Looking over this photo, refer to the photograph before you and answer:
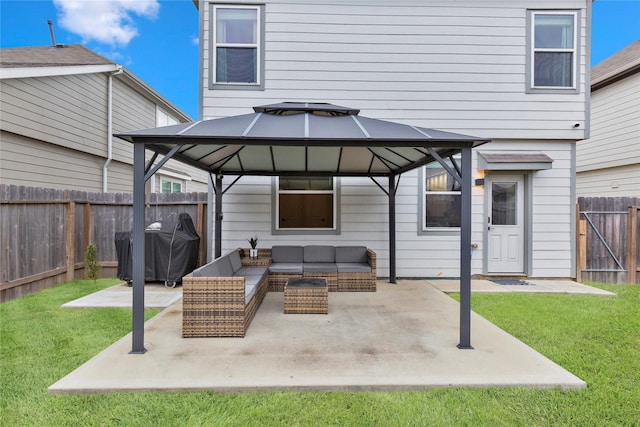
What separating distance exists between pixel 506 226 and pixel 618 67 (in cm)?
666

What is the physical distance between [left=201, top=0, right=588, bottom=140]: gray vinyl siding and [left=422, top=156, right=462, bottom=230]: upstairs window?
1.01 metres

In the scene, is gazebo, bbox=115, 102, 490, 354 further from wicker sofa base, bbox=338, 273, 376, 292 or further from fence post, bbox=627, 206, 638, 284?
fence post, bbox=627, 206, 638, 284

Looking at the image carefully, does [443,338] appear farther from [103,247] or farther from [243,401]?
[103,247]

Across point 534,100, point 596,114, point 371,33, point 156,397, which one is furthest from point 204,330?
point 596,114

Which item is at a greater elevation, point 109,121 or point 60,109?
point 109,121

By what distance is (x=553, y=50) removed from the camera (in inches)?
251

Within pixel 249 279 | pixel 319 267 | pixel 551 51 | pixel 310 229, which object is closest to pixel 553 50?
pixel 551 51

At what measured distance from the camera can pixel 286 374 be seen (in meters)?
2.75

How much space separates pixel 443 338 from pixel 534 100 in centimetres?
560

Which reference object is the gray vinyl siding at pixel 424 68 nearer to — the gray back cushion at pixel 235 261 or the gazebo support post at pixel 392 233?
the gazebo support post at pixel 392 233

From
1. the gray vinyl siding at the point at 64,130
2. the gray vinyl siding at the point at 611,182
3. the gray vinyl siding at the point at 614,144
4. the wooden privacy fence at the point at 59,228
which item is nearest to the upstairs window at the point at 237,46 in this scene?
the wooden privacy fence at the point at 59,228

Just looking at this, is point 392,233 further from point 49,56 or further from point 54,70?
point 49,56

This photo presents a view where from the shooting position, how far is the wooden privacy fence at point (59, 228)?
16.2ft

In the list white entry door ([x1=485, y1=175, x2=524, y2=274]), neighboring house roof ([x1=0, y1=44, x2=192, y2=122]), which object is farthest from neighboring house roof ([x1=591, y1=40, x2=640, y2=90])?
neighboring house roof ([x1=0, y1=44, x2=192, y2=122])
